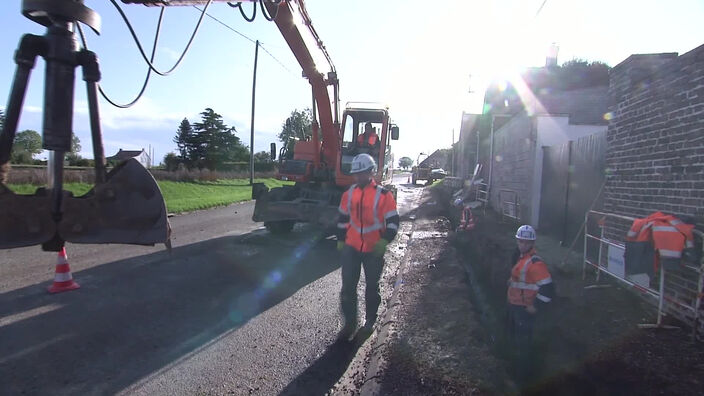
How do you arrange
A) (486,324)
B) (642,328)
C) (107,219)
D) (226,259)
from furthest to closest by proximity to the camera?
(226,259), (486,324), (642,328), (107,219)

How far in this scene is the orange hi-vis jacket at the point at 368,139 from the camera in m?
11.6

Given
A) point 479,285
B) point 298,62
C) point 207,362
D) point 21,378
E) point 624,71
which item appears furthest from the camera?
point 298,62

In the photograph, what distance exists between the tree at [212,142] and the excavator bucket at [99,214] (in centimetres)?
3662

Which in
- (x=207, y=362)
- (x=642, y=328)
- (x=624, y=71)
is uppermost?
(x=624, y=71)

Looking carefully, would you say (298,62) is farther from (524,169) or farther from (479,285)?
(524,169)

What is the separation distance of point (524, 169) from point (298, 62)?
7.50 meters

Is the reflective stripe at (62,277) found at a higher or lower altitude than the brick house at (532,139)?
lower

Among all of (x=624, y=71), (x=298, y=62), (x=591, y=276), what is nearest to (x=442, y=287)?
(x=591, y=276)

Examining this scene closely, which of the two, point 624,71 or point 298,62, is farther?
point 298,62

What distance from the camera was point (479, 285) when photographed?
7.50m

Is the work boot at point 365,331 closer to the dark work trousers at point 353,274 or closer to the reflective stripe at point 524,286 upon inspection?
the dark work trousers at point 353,274

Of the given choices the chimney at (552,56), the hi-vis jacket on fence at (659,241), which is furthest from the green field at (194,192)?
the chimney at (552,56)

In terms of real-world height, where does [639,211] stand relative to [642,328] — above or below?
above

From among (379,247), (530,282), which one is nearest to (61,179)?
(379,247)
